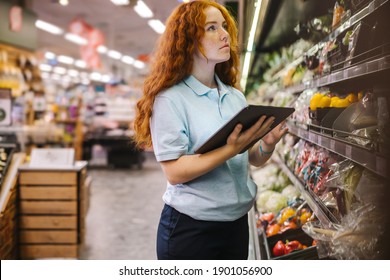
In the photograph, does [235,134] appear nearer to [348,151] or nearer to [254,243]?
[348,151]

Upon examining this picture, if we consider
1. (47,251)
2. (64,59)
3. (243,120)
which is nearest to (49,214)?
(47,251)

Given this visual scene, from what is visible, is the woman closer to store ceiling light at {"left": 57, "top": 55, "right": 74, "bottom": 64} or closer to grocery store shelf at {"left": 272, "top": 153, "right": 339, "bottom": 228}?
grocery store shelf at {"left": 272, "top": 153, "right": 339, "bottom": 228}

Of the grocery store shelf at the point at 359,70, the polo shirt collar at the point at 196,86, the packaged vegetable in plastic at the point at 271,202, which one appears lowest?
the packaged vegetable in plastic at the point at 271,202

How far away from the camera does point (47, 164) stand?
410 cm

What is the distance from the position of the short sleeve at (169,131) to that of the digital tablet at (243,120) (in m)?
0.07

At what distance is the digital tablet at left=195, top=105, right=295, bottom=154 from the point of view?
4.94 ft

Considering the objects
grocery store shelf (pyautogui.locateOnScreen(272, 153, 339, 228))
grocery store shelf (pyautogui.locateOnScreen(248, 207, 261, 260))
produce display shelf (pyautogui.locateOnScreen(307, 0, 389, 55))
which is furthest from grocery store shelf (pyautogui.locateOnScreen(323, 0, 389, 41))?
grocery store shelf (pyautogui.locateOnScreen(248, 207, 261, 260))

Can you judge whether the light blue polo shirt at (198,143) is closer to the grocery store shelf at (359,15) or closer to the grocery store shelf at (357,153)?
the grocery store shelf at (357,153)

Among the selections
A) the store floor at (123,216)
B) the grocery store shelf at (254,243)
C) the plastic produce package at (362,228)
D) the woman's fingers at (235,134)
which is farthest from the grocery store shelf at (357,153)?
the store floor at (123,216)

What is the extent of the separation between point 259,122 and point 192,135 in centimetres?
25

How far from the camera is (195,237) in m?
1.75

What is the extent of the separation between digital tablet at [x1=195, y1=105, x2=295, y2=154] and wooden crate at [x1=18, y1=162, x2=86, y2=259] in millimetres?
2662

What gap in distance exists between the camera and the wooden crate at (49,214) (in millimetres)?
4031

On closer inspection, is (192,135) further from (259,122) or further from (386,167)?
(386,167)
